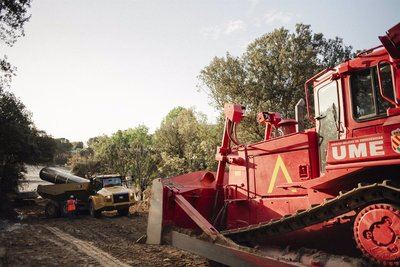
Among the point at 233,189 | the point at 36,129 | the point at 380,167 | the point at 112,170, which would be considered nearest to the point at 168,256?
the point at 233,189

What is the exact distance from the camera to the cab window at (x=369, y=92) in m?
4.58

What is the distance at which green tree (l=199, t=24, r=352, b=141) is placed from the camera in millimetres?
24547

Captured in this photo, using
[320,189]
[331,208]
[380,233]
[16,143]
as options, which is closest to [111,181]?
[16,143]

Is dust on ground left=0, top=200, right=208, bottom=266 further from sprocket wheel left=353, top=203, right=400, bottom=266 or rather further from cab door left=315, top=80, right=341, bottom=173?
sprocket wheel left=353, top=203, right=400, bottom=266

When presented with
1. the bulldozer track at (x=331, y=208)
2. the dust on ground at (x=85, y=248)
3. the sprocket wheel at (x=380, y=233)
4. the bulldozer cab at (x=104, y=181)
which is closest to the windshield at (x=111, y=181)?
the bulldozer cab at (x=104, y=181)

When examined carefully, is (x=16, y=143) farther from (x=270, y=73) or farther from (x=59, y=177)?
(x=270, y=73)

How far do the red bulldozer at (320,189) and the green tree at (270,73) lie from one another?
1748 centimetres

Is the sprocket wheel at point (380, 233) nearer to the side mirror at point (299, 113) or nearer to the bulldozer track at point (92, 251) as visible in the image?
the side mirror at point (299, 113)

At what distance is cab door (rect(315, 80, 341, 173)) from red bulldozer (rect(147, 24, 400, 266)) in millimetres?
16

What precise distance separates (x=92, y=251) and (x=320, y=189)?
6284 millimetres

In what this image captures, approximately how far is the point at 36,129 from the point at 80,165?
1335 centimetres

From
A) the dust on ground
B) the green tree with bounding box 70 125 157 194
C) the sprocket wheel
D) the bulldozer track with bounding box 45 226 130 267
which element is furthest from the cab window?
the green tree with bounding box 70 125 157 194

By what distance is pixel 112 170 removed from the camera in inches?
1265

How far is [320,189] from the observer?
509 cm
